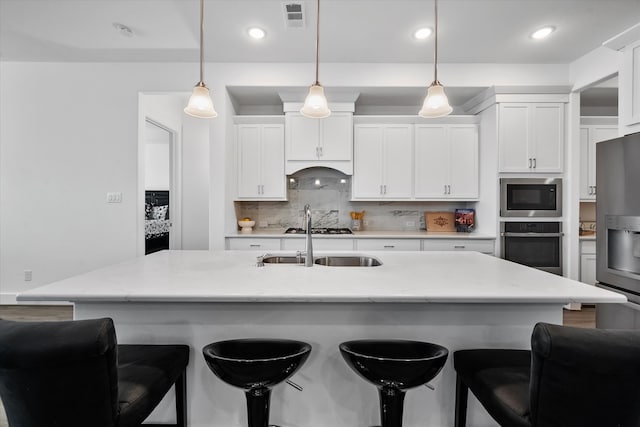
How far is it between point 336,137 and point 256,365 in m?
3.08

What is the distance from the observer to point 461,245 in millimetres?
3658

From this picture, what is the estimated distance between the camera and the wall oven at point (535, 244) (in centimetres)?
358

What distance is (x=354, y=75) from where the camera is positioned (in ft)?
11.9

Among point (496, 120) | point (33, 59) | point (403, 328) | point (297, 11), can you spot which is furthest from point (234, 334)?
point (33, 59)

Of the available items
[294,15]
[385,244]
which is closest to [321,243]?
[385,244]

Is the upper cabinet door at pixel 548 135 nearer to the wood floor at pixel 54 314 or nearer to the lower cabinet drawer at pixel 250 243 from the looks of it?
the wood floor at pixel 54 314

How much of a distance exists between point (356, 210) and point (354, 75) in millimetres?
1622

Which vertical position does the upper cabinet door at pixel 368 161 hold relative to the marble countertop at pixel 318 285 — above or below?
above

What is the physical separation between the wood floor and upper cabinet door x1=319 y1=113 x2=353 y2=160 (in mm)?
2932

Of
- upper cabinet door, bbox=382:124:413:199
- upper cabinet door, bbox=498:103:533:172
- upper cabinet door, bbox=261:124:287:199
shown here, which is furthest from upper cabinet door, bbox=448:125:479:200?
upper cabinet door, bbox=261:124:287:199

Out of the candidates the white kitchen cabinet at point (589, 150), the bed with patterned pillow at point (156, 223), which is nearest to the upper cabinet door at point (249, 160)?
the bed with patterned pillow at point (156, 223)

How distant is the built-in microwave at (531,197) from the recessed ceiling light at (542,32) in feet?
4.44

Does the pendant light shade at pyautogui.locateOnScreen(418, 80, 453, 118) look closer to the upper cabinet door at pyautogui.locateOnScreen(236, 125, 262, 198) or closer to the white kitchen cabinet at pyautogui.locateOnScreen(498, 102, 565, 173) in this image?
the white kitchen cabinet at pyautogui.locateOnScreen(498, 102, 565, 173)

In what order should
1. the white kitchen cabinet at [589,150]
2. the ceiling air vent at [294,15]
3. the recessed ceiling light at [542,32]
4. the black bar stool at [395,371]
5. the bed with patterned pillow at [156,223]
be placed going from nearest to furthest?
the black bar stool at [395,371], the ceiling air vent at [294,15], the recessed ceiling light at [542,32], the white kitchen cabinet at [589,150], the bed with patterned pillow at [156,223]
